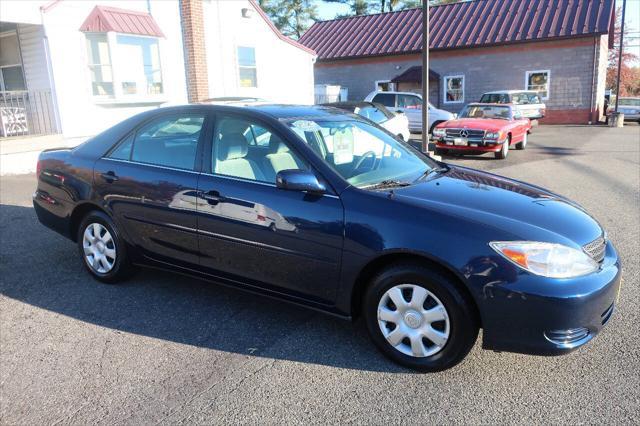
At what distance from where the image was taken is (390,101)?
18.3 m

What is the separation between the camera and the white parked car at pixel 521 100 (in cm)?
2012

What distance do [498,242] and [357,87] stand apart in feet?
89.1

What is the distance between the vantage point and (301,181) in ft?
10.7

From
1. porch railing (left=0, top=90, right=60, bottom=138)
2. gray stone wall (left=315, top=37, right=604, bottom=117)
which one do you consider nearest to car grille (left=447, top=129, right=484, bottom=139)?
porch railing (left=0, top=90, right=60, bottom=138)

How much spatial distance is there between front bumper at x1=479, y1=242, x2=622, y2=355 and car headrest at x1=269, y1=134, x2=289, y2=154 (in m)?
1.63

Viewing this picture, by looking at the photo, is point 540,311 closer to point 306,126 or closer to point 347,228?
point 347,228

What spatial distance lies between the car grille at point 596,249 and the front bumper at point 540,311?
158mm

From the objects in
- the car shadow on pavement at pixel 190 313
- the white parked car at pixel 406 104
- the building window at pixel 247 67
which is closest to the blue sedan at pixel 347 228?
the car shadow on pavement at pixel 190 313

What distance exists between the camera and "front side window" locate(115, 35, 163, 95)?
40.6 ft

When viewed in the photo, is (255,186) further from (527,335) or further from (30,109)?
(30,109)

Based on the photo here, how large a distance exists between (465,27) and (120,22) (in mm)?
18940

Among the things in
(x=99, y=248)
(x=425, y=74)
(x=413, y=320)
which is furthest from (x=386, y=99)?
(x=413, y=320)

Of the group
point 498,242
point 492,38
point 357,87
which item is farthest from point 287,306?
point 357,87

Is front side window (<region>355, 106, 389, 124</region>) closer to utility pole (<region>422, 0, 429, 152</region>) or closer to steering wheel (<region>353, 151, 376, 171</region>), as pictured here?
utility pole (<region>422, 0, 429, 152</region>)
